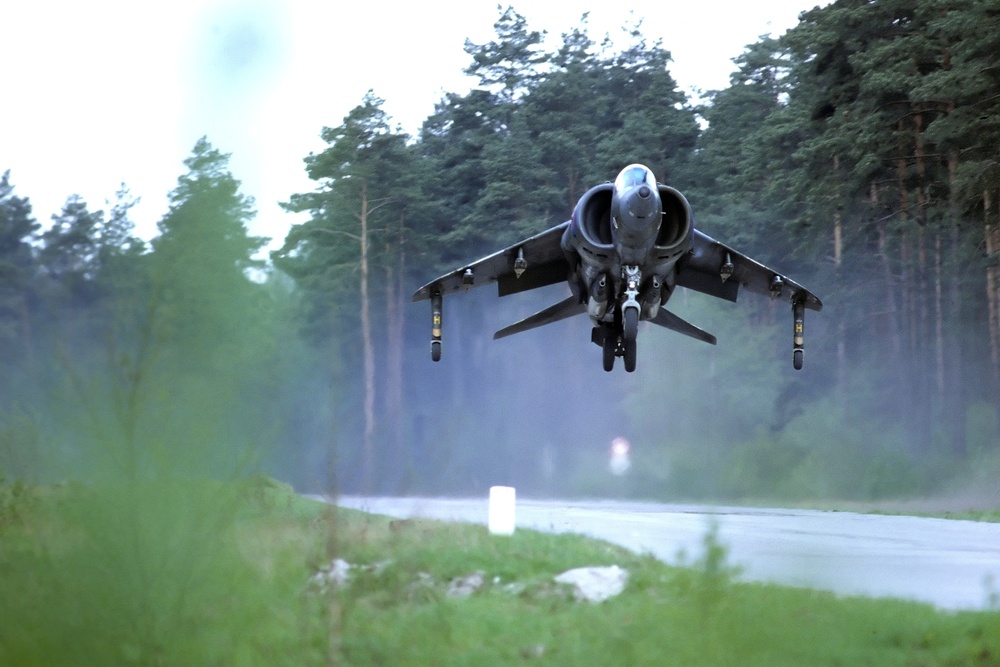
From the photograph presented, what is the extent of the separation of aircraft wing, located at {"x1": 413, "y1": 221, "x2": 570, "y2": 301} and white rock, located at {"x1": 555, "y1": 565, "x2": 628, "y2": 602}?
29.6ft

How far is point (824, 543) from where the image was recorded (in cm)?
1361

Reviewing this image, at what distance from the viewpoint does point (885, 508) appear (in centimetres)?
2664

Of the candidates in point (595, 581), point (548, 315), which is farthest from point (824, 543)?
point (548, 315)

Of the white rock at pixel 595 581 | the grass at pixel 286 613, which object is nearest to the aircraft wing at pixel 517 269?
the white rock at pixel 595 581

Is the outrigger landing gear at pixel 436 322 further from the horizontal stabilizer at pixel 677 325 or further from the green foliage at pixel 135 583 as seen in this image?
the green foliage at pixel 135 583

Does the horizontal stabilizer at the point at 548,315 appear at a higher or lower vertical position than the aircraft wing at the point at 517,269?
lower

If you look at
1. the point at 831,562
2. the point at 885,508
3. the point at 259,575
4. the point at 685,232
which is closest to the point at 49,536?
the point at 259,575

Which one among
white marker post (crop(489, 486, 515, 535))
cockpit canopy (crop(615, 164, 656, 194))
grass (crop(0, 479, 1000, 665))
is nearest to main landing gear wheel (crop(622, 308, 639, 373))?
cockpit canopy (crop(615, 164, 656, 194))

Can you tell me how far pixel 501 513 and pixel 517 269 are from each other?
6210 mm

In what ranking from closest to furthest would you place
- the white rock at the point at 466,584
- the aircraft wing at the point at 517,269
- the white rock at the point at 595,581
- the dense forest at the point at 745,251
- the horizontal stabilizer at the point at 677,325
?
the white rock at the point at 595,581 < the white rock at the point at 466,584 < the aircraft wing at the point at 517,269 < the horizontal stabilizer at the point at 677,325 < the dense forest at the point at 745,251

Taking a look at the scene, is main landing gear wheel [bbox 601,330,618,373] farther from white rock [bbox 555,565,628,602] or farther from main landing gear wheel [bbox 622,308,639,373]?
white rock [bbox 555,565,628,602]

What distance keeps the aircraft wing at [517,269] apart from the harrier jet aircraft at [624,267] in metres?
0.02

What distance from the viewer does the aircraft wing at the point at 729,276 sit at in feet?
62.9

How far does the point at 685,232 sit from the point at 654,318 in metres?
2.46
